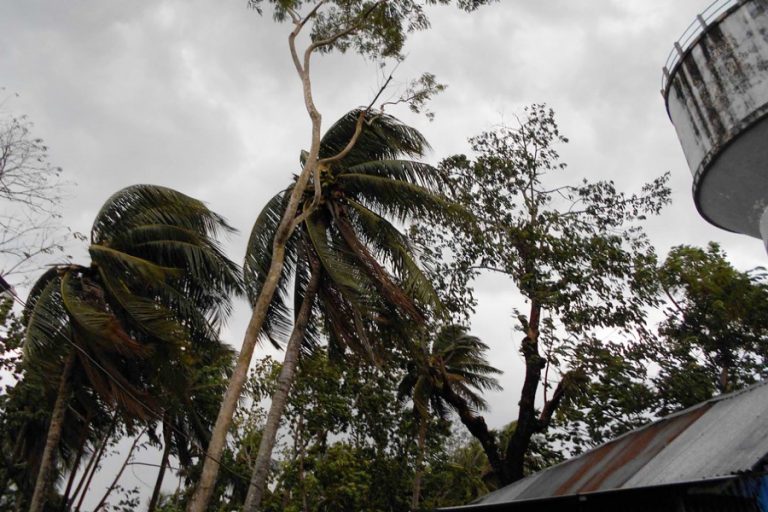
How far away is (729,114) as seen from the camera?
793 cm

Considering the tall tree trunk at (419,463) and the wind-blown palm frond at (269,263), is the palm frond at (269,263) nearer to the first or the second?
the wind-blown palm frond at (269,263)

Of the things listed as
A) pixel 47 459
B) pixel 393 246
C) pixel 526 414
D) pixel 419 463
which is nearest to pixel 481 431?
pixel 526 414

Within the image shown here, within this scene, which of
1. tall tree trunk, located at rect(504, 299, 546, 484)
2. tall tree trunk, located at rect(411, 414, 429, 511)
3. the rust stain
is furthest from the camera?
tall tree trunk, located at rect(411, 414, 429, 511)

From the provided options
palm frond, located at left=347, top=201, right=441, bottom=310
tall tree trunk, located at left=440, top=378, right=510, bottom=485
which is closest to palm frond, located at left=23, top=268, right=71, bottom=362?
palm frond, located at left=347, top=201, right=441, bottom=310

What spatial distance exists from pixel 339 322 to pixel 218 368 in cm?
769

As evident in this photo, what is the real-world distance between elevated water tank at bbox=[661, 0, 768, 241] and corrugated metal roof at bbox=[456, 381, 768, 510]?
325 centimetres

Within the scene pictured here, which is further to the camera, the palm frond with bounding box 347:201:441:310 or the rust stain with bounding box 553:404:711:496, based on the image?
the palm frond with bounding box 347:201:441:310

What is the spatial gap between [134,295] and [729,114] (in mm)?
9591

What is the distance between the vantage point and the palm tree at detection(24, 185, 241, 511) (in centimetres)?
912

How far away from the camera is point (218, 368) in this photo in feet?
51.6

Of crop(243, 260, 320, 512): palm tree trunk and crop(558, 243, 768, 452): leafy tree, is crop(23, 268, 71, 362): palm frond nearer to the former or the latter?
crop(243, 260, 320, 512): palm tree trunk

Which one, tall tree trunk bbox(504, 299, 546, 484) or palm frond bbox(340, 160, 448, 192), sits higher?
palm frond bbox(340, 160, 448, 192)

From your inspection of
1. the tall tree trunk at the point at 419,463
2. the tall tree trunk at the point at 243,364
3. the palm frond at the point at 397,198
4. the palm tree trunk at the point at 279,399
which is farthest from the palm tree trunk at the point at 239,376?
the tall tree trunk at the point at 419,463

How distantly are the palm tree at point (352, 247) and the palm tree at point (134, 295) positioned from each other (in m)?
1.19
